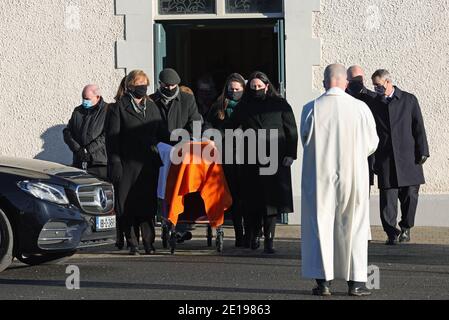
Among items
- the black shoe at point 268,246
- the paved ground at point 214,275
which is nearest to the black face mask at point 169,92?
the paved ground at point 214,275

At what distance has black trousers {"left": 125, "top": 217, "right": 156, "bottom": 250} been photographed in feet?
49.6

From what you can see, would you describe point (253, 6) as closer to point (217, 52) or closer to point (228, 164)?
point (228, 164)

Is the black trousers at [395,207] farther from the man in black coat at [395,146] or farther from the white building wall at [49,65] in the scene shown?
Result: the white building wall at [49,65]

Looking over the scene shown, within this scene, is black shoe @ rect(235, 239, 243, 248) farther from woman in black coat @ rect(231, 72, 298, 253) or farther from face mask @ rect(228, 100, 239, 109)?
face mask @ rect(228, 100, 239, 109)

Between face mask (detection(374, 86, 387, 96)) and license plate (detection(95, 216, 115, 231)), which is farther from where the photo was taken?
face mask (detection(374, 86, 387, 96))

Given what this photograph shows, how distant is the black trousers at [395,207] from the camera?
1586 cm

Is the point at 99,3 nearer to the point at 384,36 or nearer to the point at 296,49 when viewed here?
the point at 296,49

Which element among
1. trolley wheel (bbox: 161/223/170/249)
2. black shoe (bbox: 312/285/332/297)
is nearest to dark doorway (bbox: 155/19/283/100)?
trolley wheel (bbox: 161/223/170/249)

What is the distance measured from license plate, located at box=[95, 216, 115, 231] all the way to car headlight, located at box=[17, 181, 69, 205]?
444mm

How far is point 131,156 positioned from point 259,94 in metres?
1.59

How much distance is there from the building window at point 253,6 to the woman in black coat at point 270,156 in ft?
10.6

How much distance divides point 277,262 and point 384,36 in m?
4.92

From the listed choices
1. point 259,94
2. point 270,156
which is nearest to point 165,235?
point 270,156
